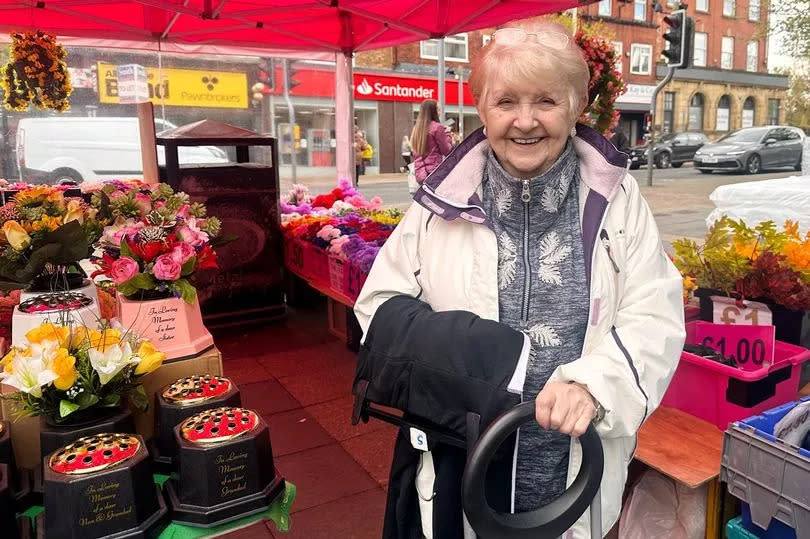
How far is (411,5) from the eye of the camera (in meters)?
5.44

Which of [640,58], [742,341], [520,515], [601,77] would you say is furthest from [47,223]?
→ [640,58]

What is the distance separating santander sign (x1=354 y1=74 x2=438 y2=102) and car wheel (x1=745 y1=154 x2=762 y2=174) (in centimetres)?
936

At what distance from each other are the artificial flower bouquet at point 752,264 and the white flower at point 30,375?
2.07 meters

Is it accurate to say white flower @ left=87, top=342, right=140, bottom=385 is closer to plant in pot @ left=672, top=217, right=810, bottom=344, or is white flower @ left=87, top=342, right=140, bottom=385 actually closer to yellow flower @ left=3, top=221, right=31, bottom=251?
yellow flower @ left=3, top=221, right=31, bottom=251

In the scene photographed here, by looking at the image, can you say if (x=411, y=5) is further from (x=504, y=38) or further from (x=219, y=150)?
(x=219, y=150)

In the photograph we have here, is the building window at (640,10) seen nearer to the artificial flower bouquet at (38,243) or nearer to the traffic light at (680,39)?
the traffic light at (680,39)

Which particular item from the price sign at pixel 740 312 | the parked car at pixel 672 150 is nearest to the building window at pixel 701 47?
the parked car at pixel 672 150

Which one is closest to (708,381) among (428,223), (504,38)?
(428,223)

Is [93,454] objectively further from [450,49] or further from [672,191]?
[450,49]

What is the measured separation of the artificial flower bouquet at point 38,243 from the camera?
1.83 meters

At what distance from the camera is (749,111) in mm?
29375

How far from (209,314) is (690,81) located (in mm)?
26742

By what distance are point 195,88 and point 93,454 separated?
11.2 m

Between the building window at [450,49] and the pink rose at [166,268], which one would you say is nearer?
the pink rose at [166,268]
